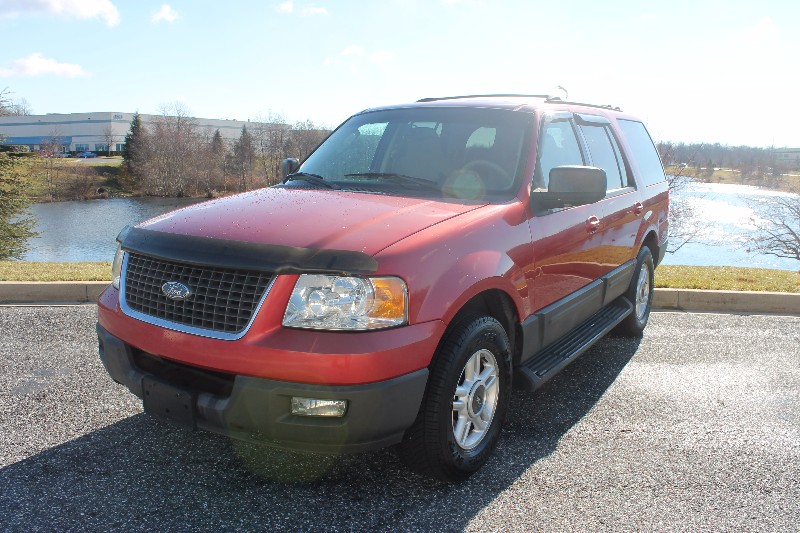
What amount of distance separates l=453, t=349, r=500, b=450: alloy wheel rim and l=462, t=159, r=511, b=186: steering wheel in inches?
41.8

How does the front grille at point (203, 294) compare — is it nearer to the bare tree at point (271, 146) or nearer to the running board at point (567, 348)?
the running board at point (567, 348)

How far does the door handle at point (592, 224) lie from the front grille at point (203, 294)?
2455mm

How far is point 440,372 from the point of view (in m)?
2.79

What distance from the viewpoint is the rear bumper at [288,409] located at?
2.51 meters

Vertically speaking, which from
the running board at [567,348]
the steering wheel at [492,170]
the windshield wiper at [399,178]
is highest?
the steering wheel at [492,170]

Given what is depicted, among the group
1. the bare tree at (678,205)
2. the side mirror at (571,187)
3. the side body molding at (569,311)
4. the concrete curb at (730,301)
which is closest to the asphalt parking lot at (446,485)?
the side body molding at (569,311)

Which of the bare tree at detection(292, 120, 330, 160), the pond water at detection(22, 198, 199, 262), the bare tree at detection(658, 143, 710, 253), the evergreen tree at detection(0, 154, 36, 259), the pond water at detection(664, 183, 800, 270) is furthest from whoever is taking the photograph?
the pond water at detection(664, 183, 800, 270)

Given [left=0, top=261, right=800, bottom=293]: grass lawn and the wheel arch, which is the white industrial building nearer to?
[left=0, top=261, right=800, bottom=293]: grass lawn

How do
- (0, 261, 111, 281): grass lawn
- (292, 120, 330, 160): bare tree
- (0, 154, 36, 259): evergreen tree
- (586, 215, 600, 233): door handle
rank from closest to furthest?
(586, 215, 600, 233): door handle → (0, 261, 111, 281): grass lawn → (0, 154, 36, 259): evergreen tree → (292, 120, 330, 160): bare tree

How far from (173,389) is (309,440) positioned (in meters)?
0.64

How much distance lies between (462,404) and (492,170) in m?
1.44

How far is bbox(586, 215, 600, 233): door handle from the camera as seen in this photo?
13.8ft

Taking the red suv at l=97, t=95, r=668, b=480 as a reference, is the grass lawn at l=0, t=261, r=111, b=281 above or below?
below

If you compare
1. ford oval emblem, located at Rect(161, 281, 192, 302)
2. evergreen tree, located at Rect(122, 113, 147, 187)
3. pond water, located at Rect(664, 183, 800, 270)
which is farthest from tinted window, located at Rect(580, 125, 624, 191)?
evergreen tree, located at Rect(122, 113, 147, 187)
